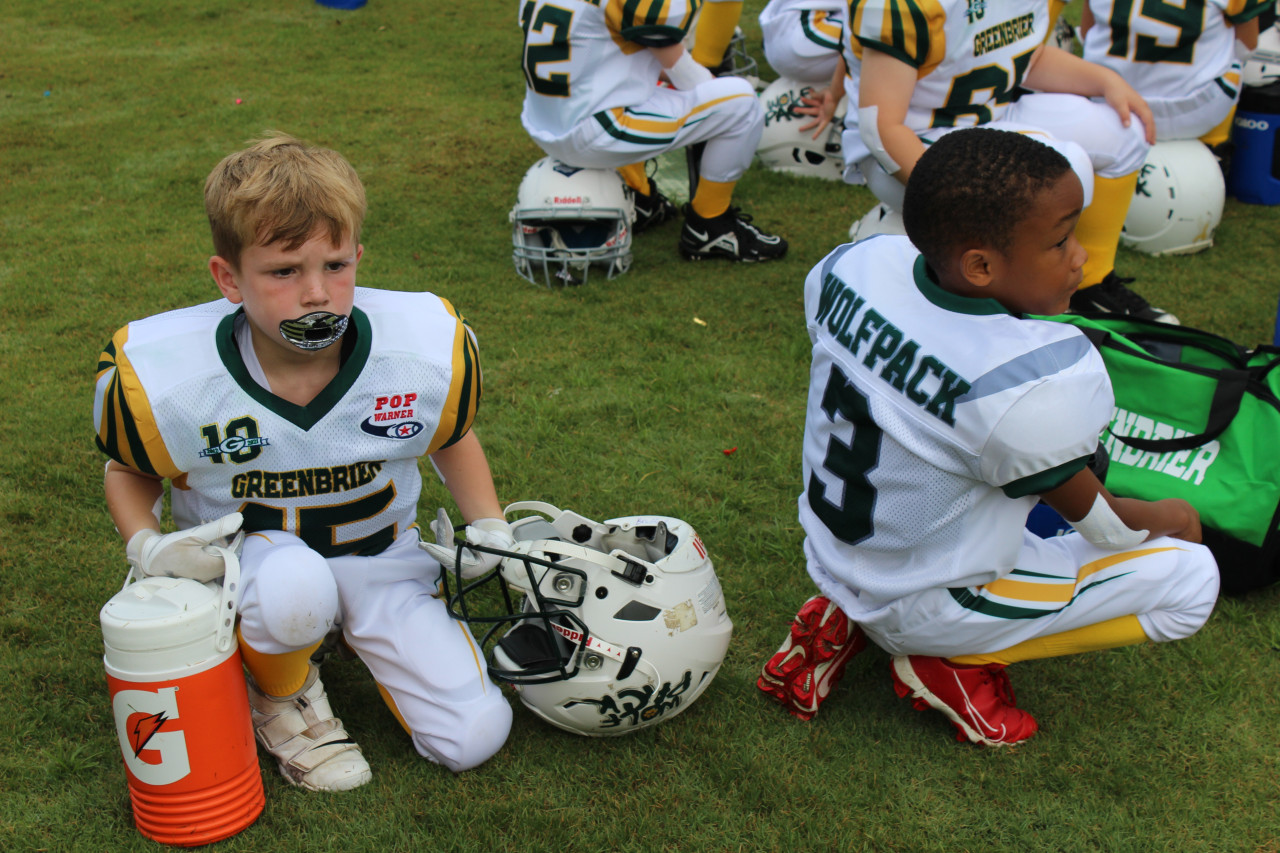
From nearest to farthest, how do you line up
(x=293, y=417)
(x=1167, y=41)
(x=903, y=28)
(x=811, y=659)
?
(x=293, y=417) < (x=811, y=659) < (x=903, y=28) < (x=1167, y=41)

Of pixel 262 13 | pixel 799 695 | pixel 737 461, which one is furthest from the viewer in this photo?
pixel 262 13

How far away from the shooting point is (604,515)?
283cm

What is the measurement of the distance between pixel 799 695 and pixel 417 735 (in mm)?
768

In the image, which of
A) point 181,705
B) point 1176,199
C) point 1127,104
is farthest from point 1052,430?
point 1176,199

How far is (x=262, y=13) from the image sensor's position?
8719 millimetres

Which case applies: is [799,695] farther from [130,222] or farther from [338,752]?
[130,222]

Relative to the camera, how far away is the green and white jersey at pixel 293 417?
1.87 meters

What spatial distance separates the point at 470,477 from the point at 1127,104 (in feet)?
9.26

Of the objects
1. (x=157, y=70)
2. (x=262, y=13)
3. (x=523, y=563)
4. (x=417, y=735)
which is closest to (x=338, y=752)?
(x=417, y=735)

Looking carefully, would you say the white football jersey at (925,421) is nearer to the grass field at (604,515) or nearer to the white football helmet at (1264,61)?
the grass field at (604,515)

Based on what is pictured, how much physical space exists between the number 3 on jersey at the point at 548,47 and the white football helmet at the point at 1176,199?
8.17 feet

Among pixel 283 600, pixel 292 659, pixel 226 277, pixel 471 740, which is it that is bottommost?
pixel 471 740

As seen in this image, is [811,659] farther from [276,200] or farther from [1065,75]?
[1065,75]

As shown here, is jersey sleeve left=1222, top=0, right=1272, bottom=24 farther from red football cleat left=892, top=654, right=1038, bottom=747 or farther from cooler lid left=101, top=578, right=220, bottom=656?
cooler lid left=101, top=578, right=220, bottom=656
